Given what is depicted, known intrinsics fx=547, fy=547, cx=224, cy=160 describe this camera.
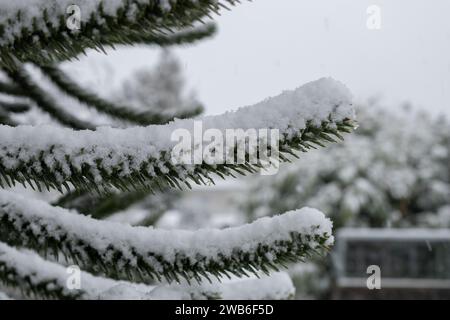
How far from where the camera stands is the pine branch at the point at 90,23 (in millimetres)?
657

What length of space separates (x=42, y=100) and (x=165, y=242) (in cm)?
107

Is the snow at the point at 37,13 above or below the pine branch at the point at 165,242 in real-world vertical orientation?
above

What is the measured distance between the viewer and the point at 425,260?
27.0ft

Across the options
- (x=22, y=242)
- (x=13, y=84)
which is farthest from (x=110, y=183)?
(x=13, y=84)

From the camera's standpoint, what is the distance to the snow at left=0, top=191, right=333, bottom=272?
788 millimetres

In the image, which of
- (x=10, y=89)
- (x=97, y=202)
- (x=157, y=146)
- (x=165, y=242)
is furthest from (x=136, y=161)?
(x=10, y=89)

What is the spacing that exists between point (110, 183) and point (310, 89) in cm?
29

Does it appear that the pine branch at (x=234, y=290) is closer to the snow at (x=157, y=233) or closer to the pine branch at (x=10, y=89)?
the snow at (x=157, y=233)

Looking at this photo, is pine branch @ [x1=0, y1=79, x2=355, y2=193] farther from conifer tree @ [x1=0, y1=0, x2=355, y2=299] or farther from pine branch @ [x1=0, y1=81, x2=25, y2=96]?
pine branch @ [x1=0, y1=81, x2=25, y2=96]

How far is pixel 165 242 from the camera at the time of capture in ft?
2.76

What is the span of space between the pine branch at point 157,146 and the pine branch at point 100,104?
87cm

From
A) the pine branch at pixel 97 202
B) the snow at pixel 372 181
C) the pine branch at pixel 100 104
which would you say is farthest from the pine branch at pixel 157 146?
the snow at pixel 372 181

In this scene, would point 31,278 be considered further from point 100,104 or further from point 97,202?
point 100,104
